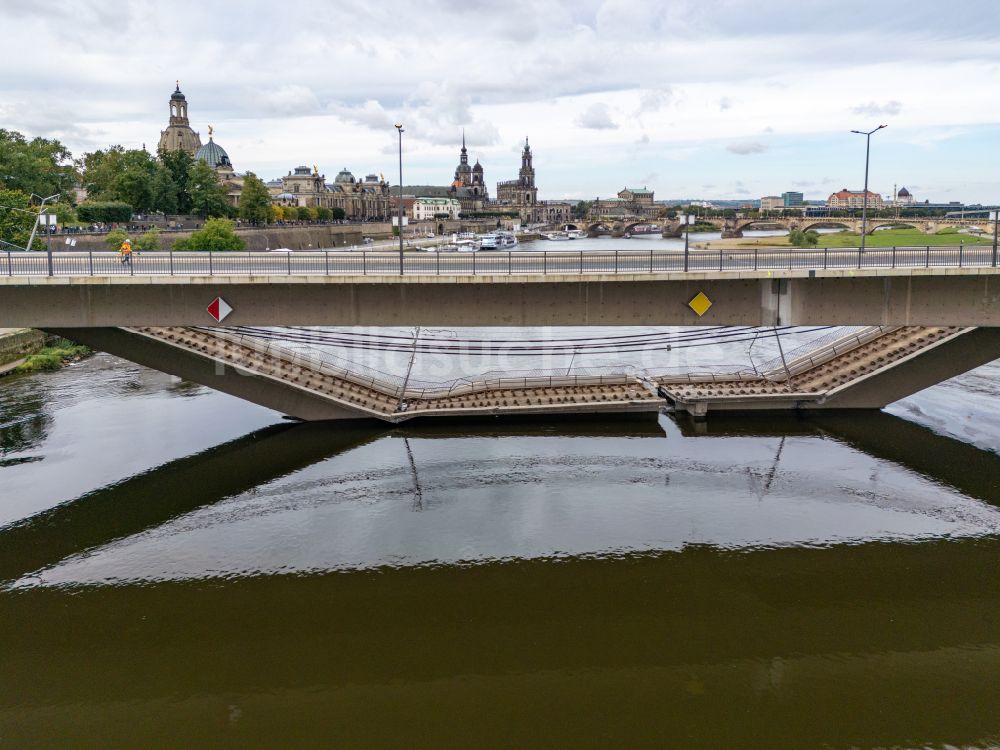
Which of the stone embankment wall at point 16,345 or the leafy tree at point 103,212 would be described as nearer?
the stone embankment wall at point 16,345

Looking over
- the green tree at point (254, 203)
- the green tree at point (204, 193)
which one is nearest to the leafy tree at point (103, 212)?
the green tree at point (204, 193)

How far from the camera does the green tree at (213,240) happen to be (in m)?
78.6

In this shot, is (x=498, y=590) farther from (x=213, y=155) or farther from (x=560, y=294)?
(x=213, y=155)

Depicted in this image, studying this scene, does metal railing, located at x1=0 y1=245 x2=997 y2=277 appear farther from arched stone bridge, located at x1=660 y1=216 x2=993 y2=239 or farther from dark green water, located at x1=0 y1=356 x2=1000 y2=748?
arched stone bridge, located at x1=660 y1=216 x2=993 y2=239

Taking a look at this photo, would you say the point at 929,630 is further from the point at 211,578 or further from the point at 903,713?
the point at 211,578

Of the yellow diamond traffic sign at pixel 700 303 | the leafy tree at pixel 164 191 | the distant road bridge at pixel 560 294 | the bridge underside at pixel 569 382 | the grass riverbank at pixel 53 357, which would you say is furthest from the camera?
the leafy tree at pixel 164 191

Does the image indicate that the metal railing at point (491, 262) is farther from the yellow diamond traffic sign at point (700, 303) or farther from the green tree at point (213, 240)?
the green tree at point (213, 240)

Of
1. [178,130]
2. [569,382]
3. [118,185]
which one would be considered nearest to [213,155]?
[178,130]

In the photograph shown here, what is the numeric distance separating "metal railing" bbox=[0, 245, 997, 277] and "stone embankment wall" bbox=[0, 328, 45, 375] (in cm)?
2343

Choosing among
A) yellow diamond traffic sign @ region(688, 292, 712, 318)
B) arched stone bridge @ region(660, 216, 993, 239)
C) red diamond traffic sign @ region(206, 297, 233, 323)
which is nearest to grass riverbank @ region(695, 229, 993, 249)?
arched stone bridge @ region(660, 216, 993, 239)

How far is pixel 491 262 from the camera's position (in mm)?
29094

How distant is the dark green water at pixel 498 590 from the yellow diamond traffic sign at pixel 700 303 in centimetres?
660

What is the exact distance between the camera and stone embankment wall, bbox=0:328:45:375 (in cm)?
4838

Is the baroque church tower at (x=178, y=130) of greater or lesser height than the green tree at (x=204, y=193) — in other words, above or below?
above
